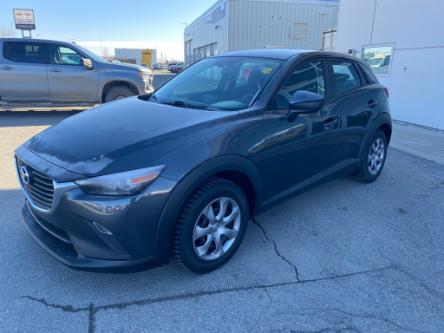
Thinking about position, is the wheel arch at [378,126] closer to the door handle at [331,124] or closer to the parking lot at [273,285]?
the door handle at [331,124]

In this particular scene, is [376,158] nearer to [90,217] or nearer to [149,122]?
[149,122]

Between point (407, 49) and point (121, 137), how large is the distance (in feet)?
29.8

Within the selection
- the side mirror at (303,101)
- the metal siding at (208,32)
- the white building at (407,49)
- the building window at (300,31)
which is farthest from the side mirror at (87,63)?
the building window at (300,31)

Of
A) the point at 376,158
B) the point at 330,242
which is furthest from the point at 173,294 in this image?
the point at 376,158

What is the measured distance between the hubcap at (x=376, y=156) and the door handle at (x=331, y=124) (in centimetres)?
113

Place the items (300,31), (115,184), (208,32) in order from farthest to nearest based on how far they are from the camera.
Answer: (208,32), (300,31), (115,184)

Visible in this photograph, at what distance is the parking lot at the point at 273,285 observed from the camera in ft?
7.67

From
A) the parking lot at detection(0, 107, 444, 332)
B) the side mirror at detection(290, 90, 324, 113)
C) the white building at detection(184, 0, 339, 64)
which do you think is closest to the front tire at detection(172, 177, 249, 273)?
the parking lot at detection(0, 107, 444, 332)

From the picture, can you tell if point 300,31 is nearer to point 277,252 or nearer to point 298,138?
point 298,138

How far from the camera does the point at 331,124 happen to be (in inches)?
145

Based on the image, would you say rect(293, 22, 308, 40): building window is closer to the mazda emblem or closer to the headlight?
the mazda emblem

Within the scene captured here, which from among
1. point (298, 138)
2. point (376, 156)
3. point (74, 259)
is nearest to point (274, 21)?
point (376, 156)

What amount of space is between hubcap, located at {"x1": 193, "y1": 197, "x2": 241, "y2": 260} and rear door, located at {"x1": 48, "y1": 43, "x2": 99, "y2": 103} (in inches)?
293

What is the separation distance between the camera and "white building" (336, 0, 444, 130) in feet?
27.7
